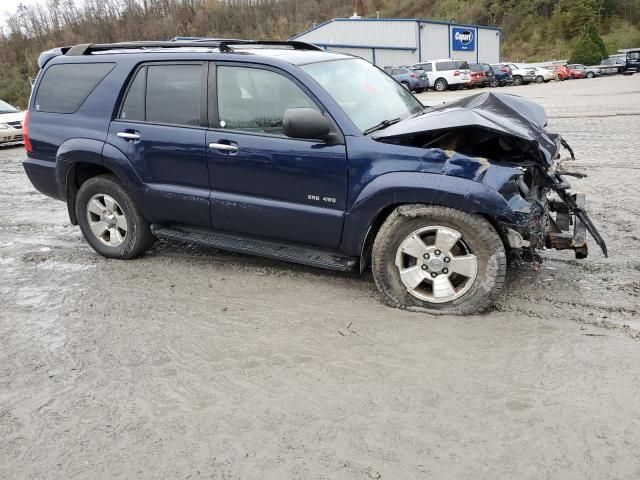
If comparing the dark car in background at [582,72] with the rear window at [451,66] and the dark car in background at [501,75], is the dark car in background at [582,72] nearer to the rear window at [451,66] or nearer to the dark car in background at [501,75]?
the dark car in background at [501,75]

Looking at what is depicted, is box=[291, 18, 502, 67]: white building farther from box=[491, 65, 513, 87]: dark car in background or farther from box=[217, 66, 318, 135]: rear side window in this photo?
box=[217, 66, 318, 135]: rear side window

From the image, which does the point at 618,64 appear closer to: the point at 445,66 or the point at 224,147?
the point at 445,66

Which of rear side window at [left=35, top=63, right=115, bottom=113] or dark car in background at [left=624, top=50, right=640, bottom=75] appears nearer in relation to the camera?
rear side window at [left=35, top=63, right=115, bottom=113]

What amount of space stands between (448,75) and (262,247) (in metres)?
30.3

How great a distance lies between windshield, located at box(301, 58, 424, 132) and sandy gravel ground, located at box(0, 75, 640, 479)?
1319 millimetres

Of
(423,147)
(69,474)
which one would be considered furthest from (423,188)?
(69,474)

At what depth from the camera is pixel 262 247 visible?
4.57 m

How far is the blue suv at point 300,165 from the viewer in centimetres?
382

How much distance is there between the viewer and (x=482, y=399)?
9.79ft

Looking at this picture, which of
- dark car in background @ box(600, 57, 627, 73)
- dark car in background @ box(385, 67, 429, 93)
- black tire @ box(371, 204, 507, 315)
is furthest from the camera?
dark car in background @ box(600, 57, 627, 73)

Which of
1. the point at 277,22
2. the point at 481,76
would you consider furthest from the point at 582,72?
the point at 277,22

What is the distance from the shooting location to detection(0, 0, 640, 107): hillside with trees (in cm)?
6512

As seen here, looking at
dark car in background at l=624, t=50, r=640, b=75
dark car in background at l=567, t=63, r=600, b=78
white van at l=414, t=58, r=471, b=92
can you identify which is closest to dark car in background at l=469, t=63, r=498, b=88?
white van at l=414, t=58, r=471, b=92

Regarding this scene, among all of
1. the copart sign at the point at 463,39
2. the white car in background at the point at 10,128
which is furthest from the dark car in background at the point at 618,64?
the white car in background at the point at 10,128
